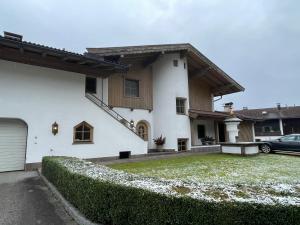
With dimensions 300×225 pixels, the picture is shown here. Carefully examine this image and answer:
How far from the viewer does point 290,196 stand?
10.7 ft

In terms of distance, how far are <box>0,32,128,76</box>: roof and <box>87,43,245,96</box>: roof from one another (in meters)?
1.61

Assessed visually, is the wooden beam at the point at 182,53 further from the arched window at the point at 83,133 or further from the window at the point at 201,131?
the arched window at the point at 83,133

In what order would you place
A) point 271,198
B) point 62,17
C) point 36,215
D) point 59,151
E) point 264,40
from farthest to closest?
point 264,40, point 62,17, point 59,151, point 36,215, point 271,198

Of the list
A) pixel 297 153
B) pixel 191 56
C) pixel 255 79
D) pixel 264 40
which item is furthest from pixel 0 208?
pixel 255 79

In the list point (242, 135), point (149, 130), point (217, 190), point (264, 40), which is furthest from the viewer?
point (264, 40)

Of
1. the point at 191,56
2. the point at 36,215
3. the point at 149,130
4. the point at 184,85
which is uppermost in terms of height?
the point at 191,56

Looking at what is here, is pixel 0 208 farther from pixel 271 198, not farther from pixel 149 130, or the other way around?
pixel 149 130

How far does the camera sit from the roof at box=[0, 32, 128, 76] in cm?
992

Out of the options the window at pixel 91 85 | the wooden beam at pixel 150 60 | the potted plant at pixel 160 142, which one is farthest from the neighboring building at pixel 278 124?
the window at pixel 91 85

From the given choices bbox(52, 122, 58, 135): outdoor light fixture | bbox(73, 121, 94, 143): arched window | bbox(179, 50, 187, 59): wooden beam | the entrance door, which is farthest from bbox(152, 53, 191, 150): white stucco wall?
bbox(52, 122, 58, 135): outdoor light fixture

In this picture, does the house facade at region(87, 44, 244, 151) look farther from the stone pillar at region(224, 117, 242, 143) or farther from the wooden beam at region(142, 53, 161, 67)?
the stone pillar at region(224, 117, 242, 143)

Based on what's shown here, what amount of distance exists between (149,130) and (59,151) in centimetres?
788

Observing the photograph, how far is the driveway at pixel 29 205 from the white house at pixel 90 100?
10.8ft

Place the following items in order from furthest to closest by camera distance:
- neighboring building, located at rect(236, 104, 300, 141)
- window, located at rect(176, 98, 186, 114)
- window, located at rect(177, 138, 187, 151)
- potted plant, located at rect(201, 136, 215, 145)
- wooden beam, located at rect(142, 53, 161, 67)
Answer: neighboring building, located at rect(236, 104, 300, 141)
potted plant, located at rect(201, 136, 215, 145)
window, located at rect(176, 98, 186, 114)
wooden beam, located at rect(142, 53, 161, 67)
window, located at rect(177, 138, 187, 151)
